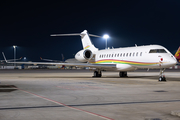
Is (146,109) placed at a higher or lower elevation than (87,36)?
lower

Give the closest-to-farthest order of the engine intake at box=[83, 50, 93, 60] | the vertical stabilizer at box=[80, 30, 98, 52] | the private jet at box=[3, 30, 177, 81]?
the private jet at box=[3, 30, 177, 81] → the engine intake at box=[83, 50, 93, 60] → the vertical stabilizer at box=[80, 30, 98, 52]

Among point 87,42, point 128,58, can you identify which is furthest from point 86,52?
point 128,58

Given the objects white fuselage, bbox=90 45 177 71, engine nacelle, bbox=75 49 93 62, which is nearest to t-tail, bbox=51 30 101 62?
engine nacelle, bbox=75 49 93 62

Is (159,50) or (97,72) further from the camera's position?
(97,72)

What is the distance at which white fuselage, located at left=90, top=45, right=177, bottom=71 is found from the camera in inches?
896

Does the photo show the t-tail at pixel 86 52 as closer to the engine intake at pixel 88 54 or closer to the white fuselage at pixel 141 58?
the engine intake at pixel 88 54

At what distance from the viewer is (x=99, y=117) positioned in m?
7.02

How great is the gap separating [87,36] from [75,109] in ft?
89.6

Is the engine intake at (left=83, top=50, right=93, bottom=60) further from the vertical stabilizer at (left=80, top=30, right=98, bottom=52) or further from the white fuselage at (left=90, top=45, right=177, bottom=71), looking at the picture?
the white fuselage at (left=90, top=45, right=177, bottom=71)

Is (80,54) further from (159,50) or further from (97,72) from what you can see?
(159,50)

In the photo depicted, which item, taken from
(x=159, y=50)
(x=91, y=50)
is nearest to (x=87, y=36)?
(x=91, y=50)

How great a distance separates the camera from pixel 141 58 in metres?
25.0

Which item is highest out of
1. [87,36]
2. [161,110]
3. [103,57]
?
[87,36]

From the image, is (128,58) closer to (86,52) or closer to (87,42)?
(86,52)
